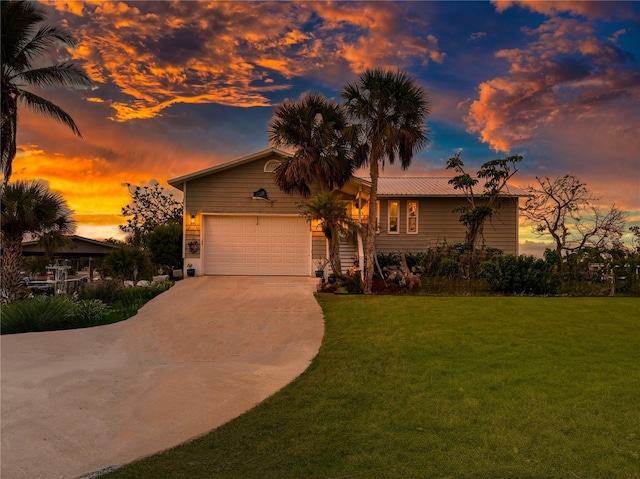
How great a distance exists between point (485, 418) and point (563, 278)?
1179cm

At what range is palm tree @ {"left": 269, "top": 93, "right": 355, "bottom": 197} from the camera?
659 inches

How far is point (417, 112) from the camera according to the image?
14430 millimetres

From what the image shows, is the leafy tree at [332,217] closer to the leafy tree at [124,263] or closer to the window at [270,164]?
the window at [270,164]

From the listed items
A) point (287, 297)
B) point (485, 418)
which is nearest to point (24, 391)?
point (485, 418)

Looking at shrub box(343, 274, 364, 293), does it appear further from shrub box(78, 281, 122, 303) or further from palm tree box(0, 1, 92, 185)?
palm tree box(0, 1, 92, 185)

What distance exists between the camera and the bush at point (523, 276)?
14.3 metres

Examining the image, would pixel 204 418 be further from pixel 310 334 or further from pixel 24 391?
pixel 310 334

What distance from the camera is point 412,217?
854 inches

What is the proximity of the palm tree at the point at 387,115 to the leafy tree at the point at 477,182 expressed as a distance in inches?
253

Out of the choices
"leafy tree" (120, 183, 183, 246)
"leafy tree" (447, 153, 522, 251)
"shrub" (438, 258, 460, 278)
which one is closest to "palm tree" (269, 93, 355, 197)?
"shrub" (438, 258, 460, 278)

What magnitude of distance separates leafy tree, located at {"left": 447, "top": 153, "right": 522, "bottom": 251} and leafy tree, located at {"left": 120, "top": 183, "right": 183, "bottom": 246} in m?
23.4

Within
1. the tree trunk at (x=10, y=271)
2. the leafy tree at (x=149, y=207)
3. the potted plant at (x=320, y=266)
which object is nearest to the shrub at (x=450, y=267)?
the potted plant at (x=320, y=266)

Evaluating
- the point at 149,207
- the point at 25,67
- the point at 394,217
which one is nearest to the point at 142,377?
the point at 25,67

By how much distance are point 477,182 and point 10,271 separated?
59.6 feet
